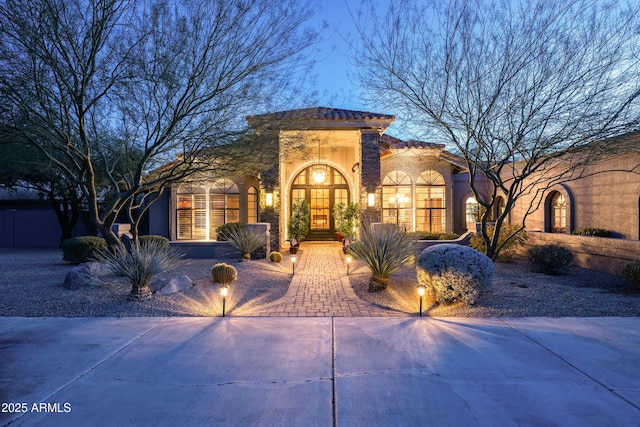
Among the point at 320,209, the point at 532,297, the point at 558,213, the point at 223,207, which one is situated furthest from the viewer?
the point at 320,209

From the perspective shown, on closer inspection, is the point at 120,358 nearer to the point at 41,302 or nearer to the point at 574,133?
the point at 41,302

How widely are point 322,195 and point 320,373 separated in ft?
48.2

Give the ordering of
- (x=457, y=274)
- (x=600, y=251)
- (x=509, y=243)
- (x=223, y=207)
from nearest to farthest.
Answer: (x=457, y=274), (x=600, y=251), (x=509, y=243), (x=223, y=207)

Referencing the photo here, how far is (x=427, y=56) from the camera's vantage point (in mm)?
8664

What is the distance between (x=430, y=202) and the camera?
62.4ft

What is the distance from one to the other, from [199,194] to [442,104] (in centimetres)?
1245

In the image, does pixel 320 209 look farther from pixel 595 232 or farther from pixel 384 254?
pixel 595 232

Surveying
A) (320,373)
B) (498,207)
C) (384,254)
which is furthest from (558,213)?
(320,373)

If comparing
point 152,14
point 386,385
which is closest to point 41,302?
point 152,14

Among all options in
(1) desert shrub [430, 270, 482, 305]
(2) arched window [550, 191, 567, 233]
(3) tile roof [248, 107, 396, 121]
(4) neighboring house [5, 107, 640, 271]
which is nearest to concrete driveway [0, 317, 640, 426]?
(1) desert shrub [430, 270, 482, 305]

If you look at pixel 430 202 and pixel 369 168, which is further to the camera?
pixel 430 202

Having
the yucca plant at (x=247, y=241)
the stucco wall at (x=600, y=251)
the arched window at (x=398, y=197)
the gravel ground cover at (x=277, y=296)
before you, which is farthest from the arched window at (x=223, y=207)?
the stucco wall at (x=600, y=251)

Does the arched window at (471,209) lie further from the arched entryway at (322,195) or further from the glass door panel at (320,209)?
the glass door panel at (320,209)

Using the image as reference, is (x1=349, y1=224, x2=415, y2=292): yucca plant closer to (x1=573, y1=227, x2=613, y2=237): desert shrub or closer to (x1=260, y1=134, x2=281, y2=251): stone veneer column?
(x1=260, y1=134, x2=281, y2=251): stone veneer column
